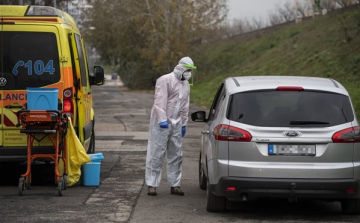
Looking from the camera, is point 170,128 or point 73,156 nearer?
point 170,128

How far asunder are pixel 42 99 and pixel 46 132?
0.44 meters

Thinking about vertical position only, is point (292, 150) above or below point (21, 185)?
above

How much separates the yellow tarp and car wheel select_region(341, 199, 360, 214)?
372 centimetres

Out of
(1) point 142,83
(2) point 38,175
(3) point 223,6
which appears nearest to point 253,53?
(3) point 223,6

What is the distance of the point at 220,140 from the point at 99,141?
10217mm

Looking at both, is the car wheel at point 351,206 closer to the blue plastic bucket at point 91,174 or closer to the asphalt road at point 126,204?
the asphalt road at point 126,204

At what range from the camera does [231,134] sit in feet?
29.8

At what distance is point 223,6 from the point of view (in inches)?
2318

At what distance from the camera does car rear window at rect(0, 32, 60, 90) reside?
463 inches

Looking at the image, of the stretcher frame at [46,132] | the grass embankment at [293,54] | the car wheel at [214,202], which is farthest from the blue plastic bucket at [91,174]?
the grass embankment at [293,54]

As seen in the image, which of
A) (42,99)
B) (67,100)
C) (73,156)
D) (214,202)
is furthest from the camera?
(67,100)

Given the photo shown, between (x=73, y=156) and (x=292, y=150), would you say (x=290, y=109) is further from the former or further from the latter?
(x=73, y=156)

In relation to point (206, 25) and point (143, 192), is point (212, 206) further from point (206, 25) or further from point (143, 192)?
point (206, 25)

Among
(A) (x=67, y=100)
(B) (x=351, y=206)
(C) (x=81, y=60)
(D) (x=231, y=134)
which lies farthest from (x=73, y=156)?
(B) (x=351, y=206)
